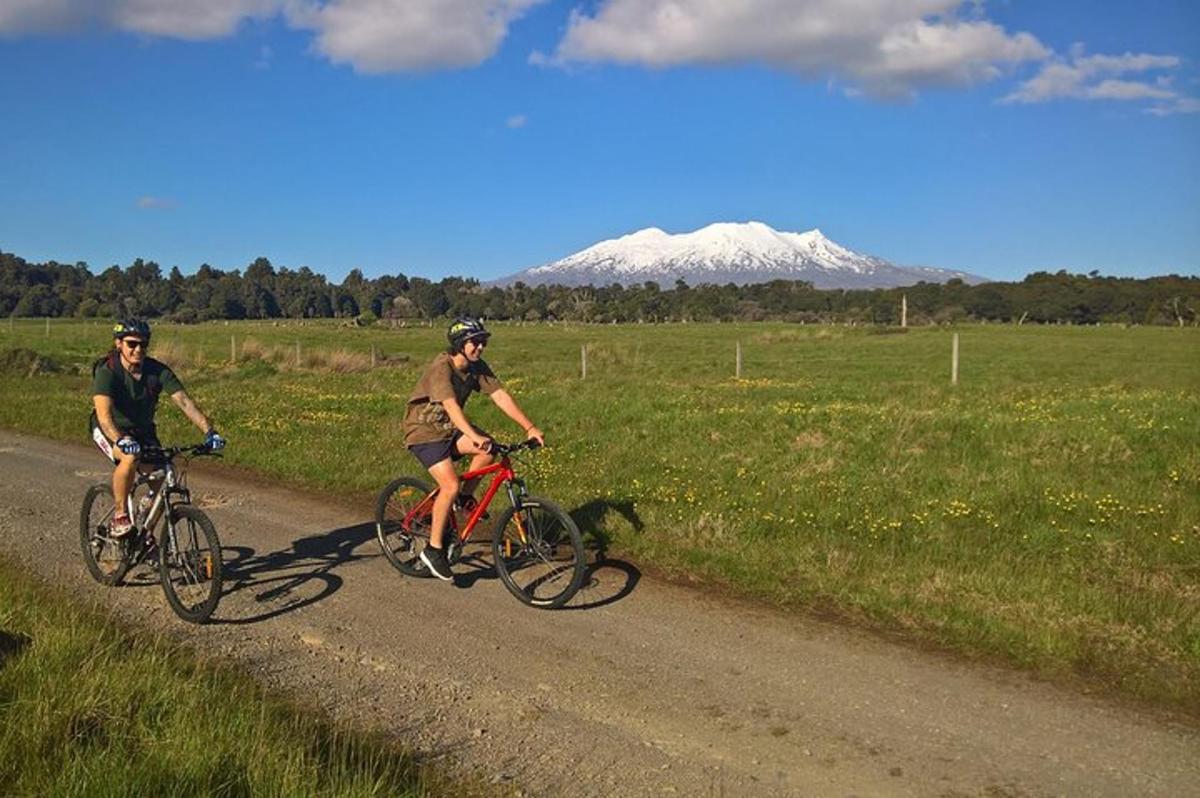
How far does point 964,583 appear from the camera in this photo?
6879mm

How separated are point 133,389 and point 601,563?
4058mm

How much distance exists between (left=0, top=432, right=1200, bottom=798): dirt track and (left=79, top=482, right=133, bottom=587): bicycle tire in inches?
6.4

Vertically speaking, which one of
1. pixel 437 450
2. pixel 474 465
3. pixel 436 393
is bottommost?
pixel 474 465

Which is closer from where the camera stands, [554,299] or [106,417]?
[106,417]

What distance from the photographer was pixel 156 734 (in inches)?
162

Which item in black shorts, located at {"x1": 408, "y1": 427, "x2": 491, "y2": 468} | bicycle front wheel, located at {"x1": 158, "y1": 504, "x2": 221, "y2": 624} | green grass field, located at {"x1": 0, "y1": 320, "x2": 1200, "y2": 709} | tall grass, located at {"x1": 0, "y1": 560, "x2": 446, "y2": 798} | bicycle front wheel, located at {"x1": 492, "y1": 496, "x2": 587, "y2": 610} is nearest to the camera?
tall grass, located at {"x1": 0, "y1": 560, "x2": 446, "y2": 798}

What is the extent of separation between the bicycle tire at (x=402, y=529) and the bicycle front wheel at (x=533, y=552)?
2.54 feet

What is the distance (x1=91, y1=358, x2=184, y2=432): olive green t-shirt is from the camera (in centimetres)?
677

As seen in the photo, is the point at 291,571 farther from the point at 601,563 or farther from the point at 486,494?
the point at 601,563

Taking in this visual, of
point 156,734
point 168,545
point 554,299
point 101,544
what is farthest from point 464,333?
point 554,299

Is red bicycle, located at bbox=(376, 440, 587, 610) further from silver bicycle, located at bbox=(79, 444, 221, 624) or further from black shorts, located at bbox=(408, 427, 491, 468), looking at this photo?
silver bicycle, located at bbox=(79, 444, 221, 624)

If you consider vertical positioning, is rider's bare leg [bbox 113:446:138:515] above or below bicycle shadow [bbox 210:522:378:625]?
above

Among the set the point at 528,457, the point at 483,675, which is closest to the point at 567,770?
the point at 483,675

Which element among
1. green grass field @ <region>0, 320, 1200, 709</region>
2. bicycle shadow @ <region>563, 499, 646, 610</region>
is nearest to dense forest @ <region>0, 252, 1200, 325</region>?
green grass field @ <region>0, 320, 1200, 709</region>
